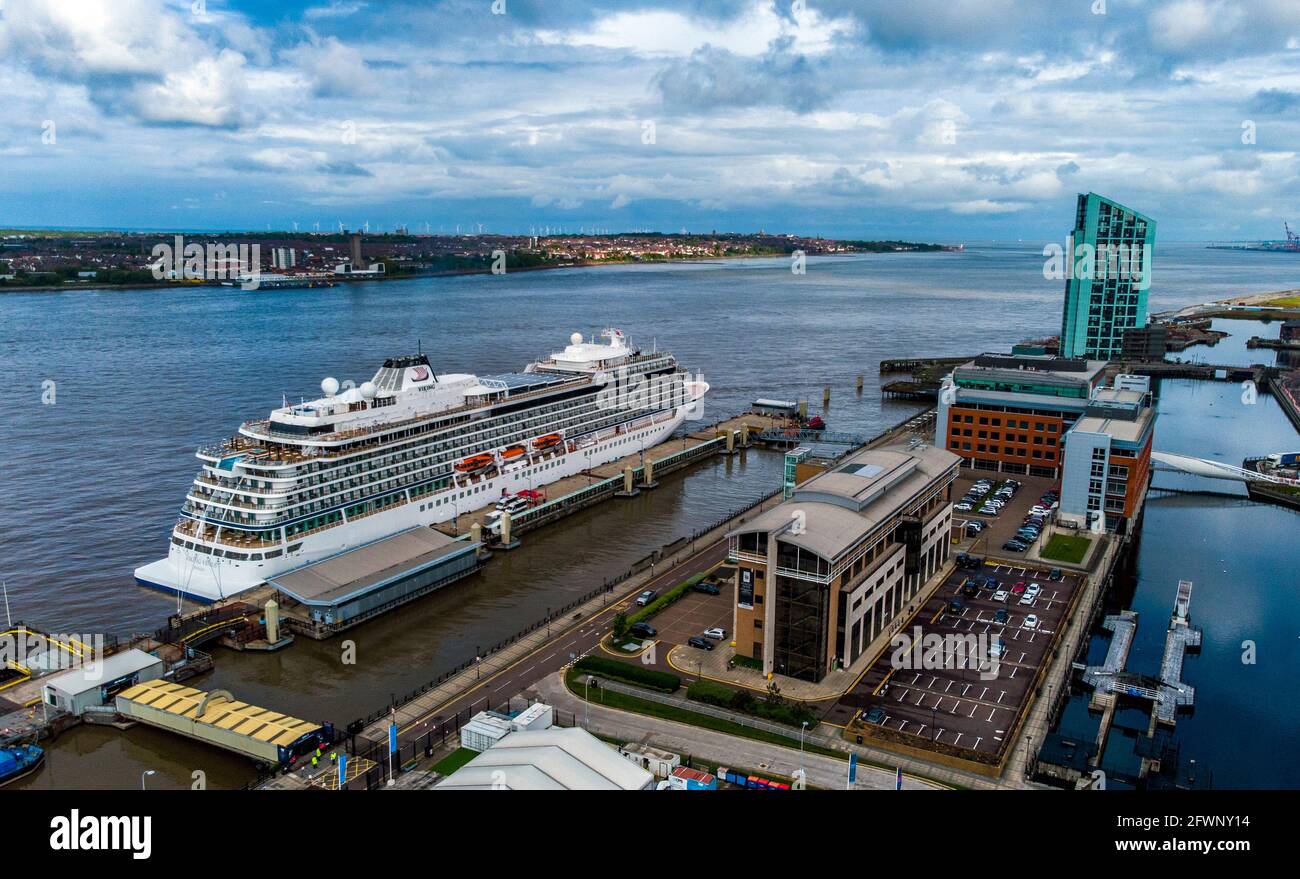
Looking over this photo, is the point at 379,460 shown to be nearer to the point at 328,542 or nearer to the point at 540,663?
the point at 328,542

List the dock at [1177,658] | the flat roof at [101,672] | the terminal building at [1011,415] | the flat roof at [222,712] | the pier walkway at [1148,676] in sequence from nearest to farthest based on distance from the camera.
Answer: the flat roof at [222,712]
the flat roof at [101,672]
the dock at [1177,658]
the pier walkway at [1148,676]
the terminal building at [1011,415]

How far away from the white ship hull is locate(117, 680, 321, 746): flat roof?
905cm

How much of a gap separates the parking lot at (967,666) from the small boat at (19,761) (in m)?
24.3

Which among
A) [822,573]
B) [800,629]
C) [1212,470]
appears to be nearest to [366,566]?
[800,629]

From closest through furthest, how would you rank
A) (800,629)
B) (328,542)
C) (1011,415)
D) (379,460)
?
(800,629)
(328,542)
(379,460)
(1011,415)

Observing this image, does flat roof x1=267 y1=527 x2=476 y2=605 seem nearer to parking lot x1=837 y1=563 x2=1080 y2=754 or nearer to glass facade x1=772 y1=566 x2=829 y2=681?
glass facade x1=772 y1=566 x2=829 y2=681

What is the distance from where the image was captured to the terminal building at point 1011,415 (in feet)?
192

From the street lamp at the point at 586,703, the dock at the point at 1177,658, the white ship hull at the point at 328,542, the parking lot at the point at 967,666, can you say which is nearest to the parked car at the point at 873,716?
the parking lot at the point at 967,666

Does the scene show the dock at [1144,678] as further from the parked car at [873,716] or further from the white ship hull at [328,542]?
the white ship hull at [328,542]

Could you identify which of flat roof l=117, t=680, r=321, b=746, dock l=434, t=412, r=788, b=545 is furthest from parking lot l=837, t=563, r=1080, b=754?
dock l=434, t=412, r=788, b=545

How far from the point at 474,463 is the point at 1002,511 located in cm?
2922

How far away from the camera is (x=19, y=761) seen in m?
27.1
